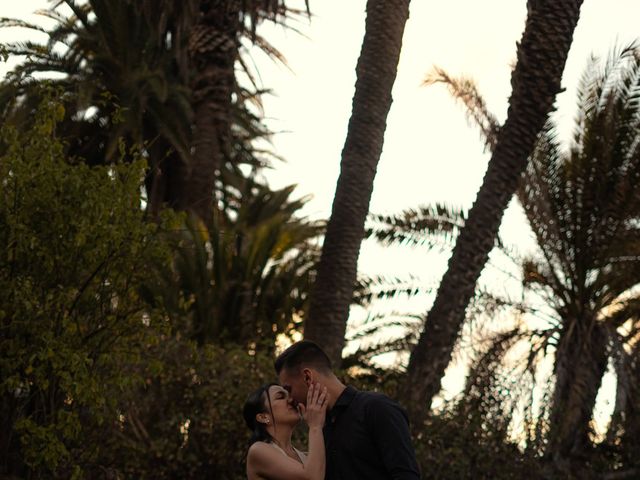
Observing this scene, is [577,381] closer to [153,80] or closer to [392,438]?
[153,80]

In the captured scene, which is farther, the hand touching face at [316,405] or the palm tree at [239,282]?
the palm tree at [239,282]

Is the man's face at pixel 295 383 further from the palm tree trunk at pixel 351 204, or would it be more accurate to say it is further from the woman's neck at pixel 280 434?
the palm tree trunk at pixel 351 204

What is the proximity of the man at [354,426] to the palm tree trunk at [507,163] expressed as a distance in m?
9.65

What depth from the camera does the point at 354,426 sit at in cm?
553

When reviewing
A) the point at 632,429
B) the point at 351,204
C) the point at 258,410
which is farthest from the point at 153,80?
the point at 258,410

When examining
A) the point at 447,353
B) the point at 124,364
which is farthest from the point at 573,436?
the point at 124,364

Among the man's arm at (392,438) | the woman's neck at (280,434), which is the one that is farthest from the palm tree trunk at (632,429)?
the man's arm at (392,438)

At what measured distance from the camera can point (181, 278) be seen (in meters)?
20.7

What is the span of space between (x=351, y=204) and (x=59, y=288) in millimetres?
5532

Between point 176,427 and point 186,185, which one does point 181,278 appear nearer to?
point 186,185

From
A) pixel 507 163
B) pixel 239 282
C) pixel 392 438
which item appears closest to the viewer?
pixel 392 438

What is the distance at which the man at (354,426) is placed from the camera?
211 inches

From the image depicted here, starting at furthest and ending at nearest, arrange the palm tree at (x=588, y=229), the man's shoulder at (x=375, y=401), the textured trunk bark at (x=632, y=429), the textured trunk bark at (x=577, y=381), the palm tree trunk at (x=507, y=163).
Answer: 1. the palm tree at (x=588, y=229)
2. the textured trunk bark at (x=577, y=381)
3. the textured trunk bark at (x=632, y=429)
4. the palm tree trunk at (x=507, y=163)
5. the man's shoulder at (x=375, y=401)

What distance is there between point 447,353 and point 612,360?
13.6ft
